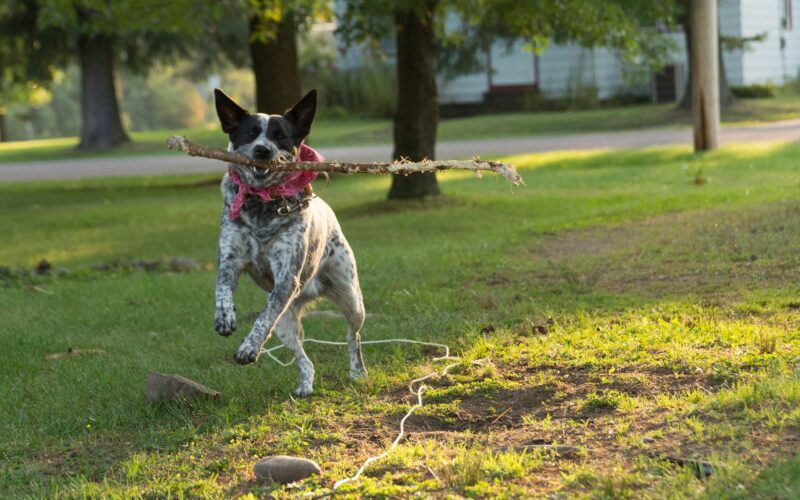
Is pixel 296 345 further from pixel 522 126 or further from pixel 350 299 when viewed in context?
pixel 522 126

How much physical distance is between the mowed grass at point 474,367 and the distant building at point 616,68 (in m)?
25.1

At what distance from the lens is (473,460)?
4777mm

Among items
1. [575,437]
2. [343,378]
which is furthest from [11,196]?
[575,437]

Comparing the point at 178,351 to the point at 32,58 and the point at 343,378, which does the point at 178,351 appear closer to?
the point at 343,378

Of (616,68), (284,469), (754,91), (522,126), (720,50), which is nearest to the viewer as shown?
(284,469)

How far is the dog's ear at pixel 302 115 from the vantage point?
621 cm

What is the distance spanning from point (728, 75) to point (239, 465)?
35.5 metres

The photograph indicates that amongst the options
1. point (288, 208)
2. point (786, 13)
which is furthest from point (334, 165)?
point (786, 13)

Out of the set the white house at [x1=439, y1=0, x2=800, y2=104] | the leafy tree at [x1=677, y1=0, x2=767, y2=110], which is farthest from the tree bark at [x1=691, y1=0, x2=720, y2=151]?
the white house at [x1=439, y1=0, x2=800, y2=104]

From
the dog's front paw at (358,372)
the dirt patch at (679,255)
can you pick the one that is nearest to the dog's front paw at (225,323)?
the dog's front paw at (358,372)

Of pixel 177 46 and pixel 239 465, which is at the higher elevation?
pixel 177 46

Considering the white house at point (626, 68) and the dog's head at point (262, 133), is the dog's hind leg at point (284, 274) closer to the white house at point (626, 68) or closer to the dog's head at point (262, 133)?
the dog's head at point (262, 133)

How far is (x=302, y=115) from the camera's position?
625cm

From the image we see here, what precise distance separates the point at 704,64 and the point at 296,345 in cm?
1540
